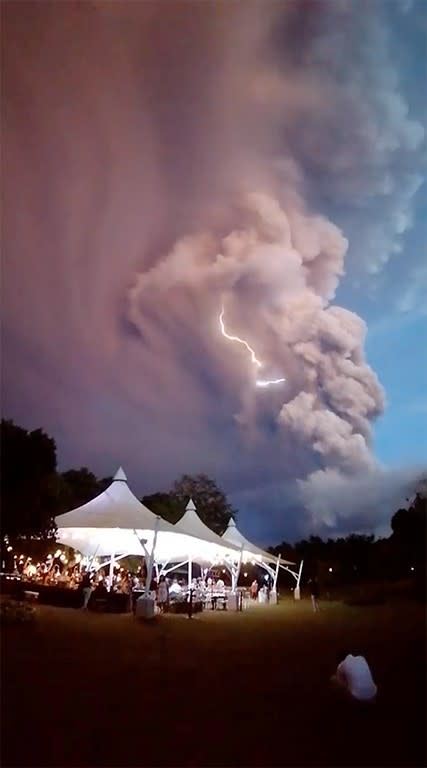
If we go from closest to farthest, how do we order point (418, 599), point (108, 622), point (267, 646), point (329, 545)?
point (267, 646)
point (418, 599)
point (108, 622)
point (329, 545)

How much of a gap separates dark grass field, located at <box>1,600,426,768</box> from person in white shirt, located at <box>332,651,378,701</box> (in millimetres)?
114

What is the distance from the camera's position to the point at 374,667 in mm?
5875

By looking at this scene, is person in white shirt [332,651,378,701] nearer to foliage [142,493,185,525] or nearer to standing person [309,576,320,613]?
standing person [309,576,320,613]

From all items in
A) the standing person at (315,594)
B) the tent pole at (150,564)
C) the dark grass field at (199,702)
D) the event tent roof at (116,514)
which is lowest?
the standing person at (315,594)

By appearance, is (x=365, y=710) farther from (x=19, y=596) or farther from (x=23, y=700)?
(x=19, y=596)

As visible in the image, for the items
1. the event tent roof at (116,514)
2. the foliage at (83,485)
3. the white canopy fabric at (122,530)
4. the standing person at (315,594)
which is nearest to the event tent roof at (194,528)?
the white canopy fabric at (122,530)

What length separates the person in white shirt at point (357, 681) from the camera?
4625mm

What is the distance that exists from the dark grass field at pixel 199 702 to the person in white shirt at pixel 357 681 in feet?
0.37

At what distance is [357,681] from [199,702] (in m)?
1.30

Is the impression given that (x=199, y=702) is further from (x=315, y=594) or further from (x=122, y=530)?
(x=315, y=594)

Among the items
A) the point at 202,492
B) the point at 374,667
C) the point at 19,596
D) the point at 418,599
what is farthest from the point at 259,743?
the point at 202,492

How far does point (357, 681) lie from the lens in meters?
4.67

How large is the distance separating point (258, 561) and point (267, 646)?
36.1 ft

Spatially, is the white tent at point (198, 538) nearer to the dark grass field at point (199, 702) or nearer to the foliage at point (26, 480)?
the foliage at point (26, 480)
